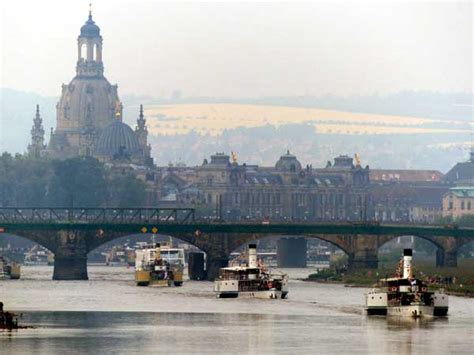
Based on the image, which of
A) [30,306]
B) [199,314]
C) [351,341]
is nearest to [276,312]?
[199,314]

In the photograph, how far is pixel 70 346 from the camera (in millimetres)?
150125

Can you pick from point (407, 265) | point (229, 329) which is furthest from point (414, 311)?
point (229, 329)

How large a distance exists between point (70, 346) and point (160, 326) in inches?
693

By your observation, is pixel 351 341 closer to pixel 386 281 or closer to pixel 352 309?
pixel 386 281

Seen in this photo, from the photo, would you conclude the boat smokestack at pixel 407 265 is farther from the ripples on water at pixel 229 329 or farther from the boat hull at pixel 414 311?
the ripples on water at pixel 229 329

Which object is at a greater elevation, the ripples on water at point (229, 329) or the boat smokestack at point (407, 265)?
the boat smokestack at point (407, 265)

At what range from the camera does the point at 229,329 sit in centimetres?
16475

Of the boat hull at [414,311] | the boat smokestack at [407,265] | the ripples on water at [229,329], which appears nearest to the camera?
the ripples on water at [229,329]

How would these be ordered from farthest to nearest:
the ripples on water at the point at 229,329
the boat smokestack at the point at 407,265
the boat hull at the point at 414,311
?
the boat smokestack at the point at 407,265
the boat hull at the point at 414,311
the ripples on water at the point at 229,329

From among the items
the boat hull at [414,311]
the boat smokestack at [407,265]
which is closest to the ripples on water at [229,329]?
the boat hull at [414,311]

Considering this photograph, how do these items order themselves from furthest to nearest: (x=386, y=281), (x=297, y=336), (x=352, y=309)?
(x=352, y=309), (x=386, y=281), (x=297, y=336)

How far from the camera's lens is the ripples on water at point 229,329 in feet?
490

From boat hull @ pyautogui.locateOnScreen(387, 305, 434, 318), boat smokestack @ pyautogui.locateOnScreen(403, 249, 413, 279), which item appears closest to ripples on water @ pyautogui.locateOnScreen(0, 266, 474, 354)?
boat hull @ pyautogui.locateOnScreen(387, 305, 434, 318)

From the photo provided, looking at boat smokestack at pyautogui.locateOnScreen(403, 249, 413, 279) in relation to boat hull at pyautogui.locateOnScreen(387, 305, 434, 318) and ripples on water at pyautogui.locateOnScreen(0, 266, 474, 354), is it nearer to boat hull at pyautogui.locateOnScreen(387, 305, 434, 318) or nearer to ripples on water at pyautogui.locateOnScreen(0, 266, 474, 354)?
boat hull at pyautogui.locateOnScreen(387, 305, 434, 318)
